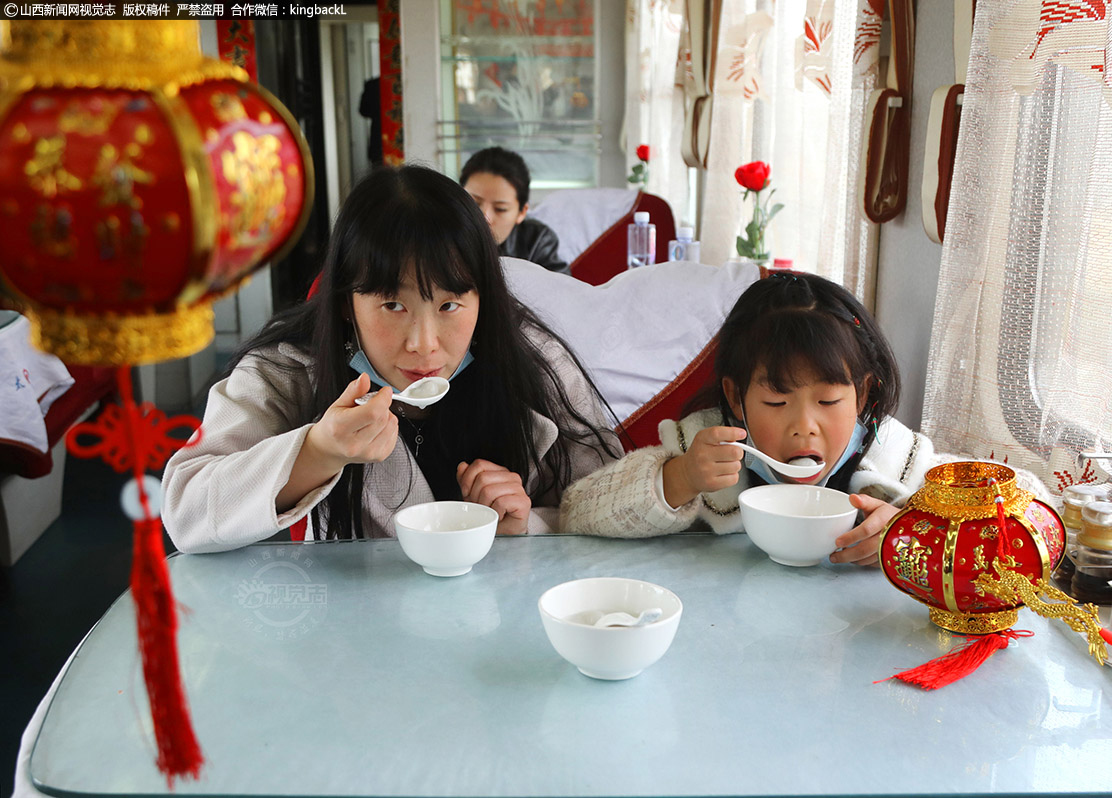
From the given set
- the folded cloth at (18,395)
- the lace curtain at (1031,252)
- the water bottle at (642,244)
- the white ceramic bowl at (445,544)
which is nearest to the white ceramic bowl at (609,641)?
the white ceramic bowl at (445,544)

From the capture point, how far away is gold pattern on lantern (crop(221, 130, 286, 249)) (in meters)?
0.51

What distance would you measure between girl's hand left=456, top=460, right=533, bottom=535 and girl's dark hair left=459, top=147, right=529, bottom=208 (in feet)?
7.46

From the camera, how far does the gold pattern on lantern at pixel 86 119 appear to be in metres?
0.47

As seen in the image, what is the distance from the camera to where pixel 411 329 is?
4.04 feet

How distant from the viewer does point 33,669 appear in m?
2.21

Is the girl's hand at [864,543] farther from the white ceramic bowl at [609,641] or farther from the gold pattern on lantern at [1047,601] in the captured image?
the white ceramic bowl at [609,641]

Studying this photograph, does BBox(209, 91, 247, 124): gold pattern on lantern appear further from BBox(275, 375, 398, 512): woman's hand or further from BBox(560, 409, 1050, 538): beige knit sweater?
BBox(560, 409, 1050, 538): beige knit sweater

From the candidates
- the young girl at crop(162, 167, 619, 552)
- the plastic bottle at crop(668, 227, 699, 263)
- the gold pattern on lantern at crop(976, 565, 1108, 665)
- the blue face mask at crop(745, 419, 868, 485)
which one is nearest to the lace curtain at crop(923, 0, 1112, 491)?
the blue face mask at crop(745, 419, 868, 485)

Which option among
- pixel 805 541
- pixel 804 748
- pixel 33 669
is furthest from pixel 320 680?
pixel 33 669

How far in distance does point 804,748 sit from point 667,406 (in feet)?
4.42

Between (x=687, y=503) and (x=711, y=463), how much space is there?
3.6 inches

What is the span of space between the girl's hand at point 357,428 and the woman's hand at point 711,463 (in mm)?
369

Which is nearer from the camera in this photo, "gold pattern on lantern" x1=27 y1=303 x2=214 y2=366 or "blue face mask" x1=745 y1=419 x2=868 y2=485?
"gold pattern on lantern" x1=27 y1=303 x2=214 y2=366

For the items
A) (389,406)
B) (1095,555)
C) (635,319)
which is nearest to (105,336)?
(389,406)
